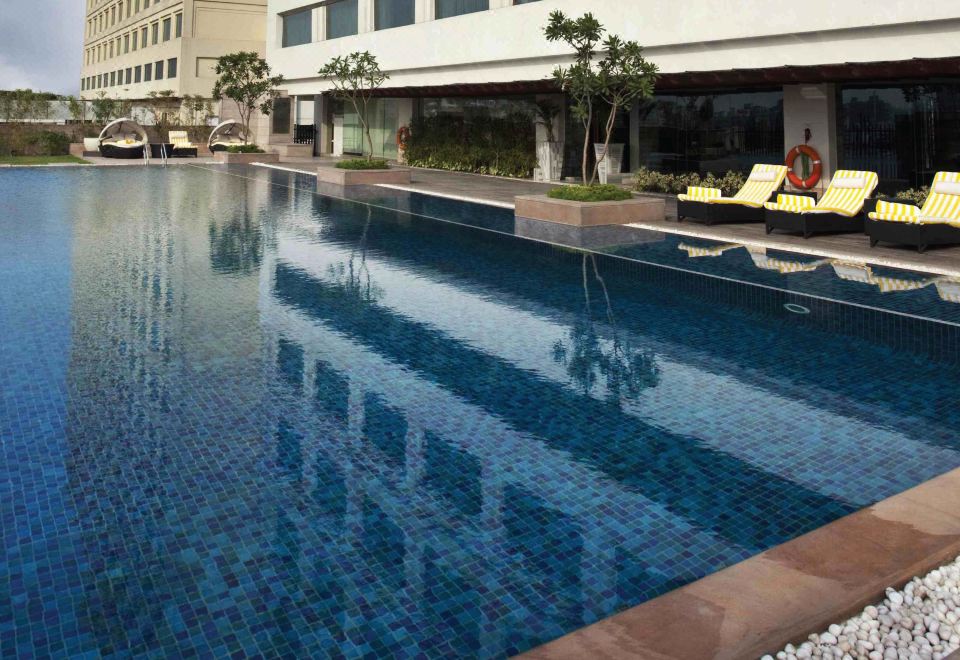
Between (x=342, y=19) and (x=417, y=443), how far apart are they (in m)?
33.7

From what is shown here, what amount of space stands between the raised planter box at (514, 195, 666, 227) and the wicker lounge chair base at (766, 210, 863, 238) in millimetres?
2511

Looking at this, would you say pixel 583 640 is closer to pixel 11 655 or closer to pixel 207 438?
pixel 11 655

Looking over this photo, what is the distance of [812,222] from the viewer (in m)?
14.1

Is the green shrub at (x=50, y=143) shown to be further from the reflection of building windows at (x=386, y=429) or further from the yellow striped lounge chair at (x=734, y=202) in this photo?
the reflection of building windows at (x=386, y=429)

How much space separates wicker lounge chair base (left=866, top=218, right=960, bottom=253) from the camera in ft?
40.4

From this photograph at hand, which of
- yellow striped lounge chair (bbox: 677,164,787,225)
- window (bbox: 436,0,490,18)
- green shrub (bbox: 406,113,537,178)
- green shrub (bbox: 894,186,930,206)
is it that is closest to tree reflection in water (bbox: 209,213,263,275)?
yellow striped lounge chair (bbox: 677,164,787,225)

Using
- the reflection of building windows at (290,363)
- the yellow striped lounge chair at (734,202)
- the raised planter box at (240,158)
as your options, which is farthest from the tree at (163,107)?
the reflection of building windows at (290,363)

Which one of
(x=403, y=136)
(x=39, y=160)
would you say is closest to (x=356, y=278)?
(x=403, y=136)

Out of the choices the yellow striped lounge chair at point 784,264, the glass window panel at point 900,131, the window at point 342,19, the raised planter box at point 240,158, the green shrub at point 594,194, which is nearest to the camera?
the yellow striped lounge chair at point 784,264

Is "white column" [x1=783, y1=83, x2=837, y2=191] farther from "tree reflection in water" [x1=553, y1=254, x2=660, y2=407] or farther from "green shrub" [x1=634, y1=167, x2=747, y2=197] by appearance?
"tree reflection in water" [x1=553, y1=254, x2=660, y2=407]

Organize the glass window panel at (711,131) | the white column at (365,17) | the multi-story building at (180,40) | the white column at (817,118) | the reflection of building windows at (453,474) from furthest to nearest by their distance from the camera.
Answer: the multi-story building at (180,40) < the white column at (365,17) < the glass window panel at (711,131) < the white column at (817,118) < the reflection of building windows at (453,474)

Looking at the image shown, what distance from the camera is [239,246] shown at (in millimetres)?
13703

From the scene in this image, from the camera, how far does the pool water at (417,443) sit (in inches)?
151

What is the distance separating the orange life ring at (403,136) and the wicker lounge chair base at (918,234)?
23980mm
